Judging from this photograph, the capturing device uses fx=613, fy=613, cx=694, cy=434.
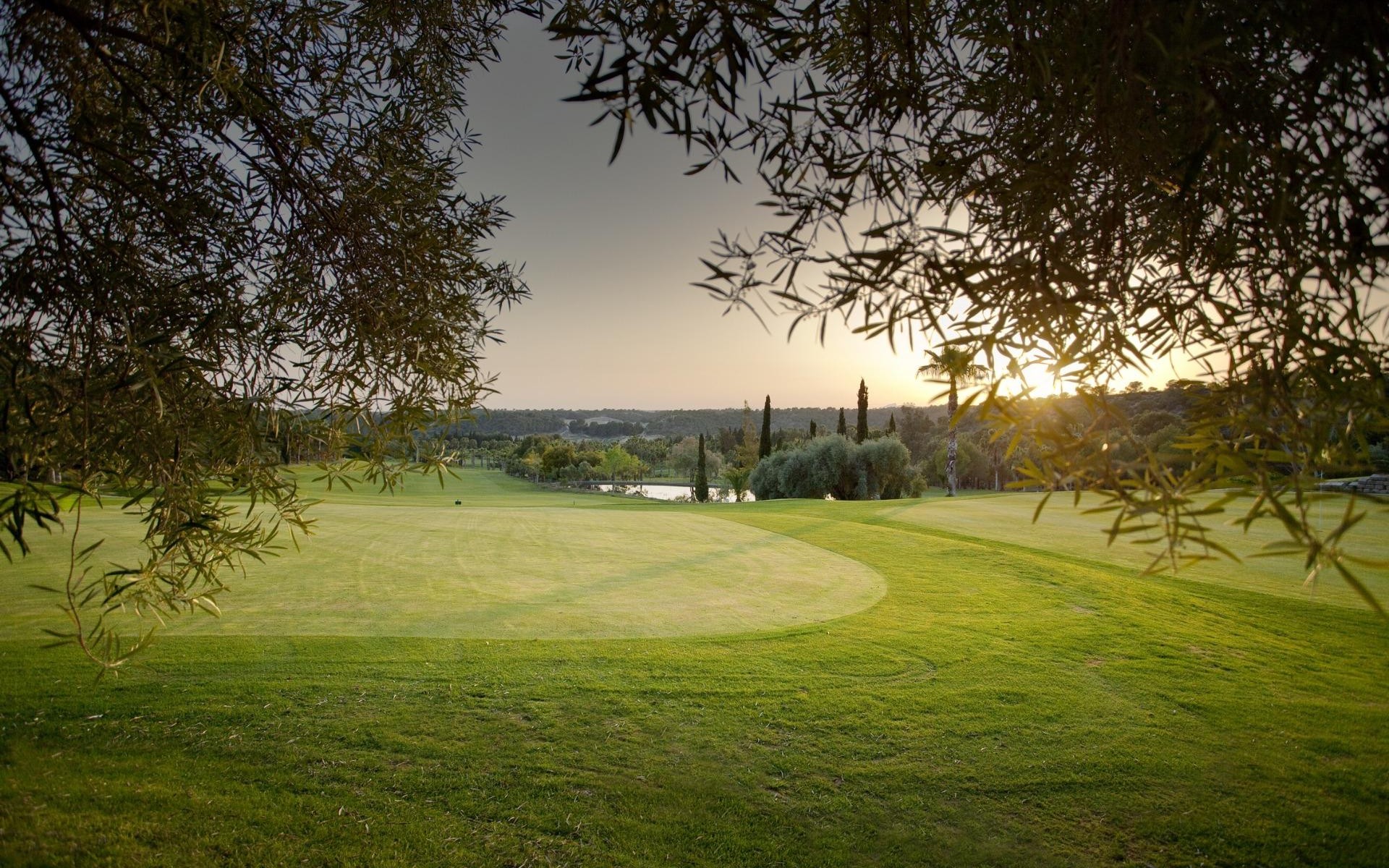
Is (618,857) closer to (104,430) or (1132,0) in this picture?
(104,430)

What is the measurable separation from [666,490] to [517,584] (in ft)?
170

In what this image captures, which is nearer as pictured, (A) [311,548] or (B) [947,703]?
(B) [947,703]

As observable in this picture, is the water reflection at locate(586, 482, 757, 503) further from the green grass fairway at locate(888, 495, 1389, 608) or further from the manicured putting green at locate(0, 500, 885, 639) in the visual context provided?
the manicured putting green at locate(0, 500, 885, 639)

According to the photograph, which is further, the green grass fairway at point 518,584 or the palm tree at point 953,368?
the green grass fairway at point 518,584

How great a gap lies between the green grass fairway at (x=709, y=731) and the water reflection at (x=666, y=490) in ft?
127

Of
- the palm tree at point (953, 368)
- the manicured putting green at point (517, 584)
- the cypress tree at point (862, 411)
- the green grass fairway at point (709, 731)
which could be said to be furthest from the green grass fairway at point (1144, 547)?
the cypress tree at point (862, 411)

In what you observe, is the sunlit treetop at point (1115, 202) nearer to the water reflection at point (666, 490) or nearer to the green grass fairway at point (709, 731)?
the green grass fairway at point (709, 731)

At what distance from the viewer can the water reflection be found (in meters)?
47.7

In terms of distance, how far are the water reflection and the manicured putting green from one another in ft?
111

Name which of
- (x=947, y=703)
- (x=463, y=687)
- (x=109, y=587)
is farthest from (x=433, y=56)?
(x=947, y=703)

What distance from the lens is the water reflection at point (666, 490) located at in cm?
4766

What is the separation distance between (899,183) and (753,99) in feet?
1.68

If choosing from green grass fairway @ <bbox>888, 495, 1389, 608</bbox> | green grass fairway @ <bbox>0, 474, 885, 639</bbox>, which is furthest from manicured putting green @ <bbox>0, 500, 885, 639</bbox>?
green grass fairway @ <bbox>888, 495, 1389, 608</bbox>

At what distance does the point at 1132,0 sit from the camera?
4.14 ft
